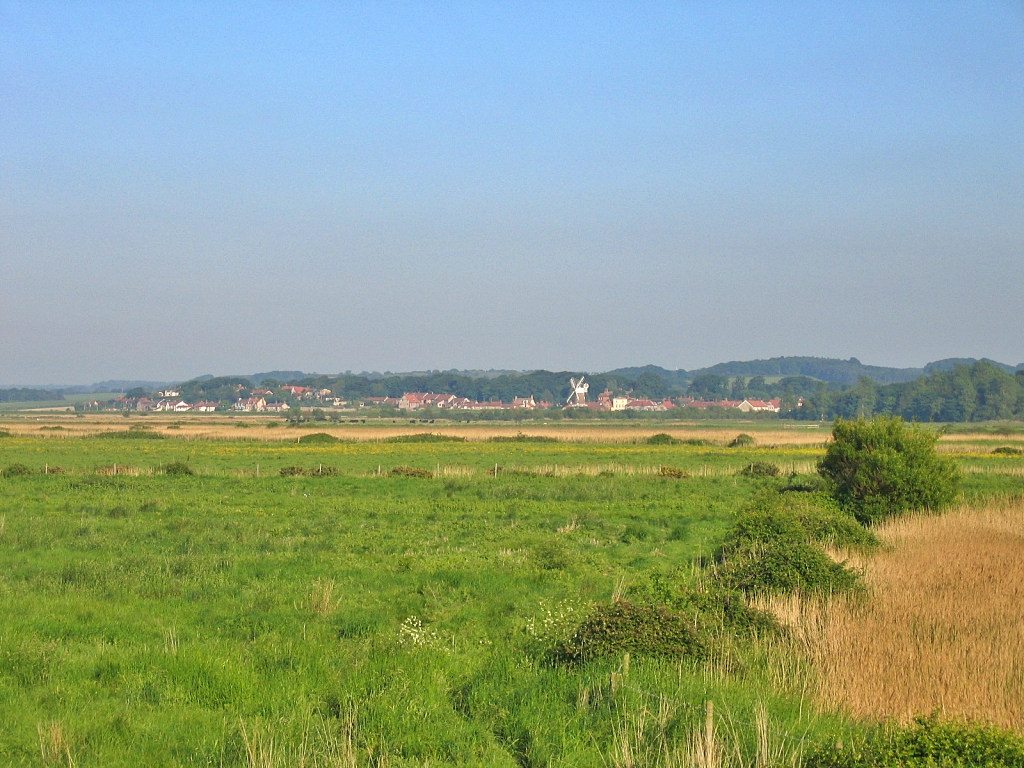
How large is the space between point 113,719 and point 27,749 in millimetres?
774

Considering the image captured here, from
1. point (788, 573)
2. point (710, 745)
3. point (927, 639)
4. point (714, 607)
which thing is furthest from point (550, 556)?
point (710, 745)

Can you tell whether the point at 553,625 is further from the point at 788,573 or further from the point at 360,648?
the point at 788,573

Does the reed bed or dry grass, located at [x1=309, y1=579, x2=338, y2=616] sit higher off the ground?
dry grass, located at [x1=309, y1=579, x2=338, y2=616]

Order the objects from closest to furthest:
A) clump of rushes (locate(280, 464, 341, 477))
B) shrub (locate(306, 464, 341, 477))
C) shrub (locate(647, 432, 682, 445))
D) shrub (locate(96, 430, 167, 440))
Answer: clump of rushes (locate(280, 464, 341, 477)), shrub (locate(306, 464, 341, 477)), shrub (locate(647, 432, 682, 445)), shrub (locate(96, 430, 167, 440))

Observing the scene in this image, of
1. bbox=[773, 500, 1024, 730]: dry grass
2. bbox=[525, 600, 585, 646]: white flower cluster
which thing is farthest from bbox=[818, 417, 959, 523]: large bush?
bbox=[525, 600, 585, 646]: white flower cluster

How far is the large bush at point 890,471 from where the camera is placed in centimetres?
2361

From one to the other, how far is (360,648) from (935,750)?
6241 mm

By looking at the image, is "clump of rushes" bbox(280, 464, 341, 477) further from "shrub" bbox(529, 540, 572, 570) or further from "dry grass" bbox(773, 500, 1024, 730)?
"dry grass" bbox(773, 500, 1024, 730)

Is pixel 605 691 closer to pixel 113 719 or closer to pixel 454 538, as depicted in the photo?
pixel 113 719

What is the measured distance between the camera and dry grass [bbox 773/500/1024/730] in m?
8.09

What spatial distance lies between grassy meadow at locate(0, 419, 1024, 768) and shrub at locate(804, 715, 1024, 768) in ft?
2.07

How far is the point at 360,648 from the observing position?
33.6ft

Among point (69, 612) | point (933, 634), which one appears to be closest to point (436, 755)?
point (933, 634)

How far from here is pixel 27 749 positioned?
23.2 feet
